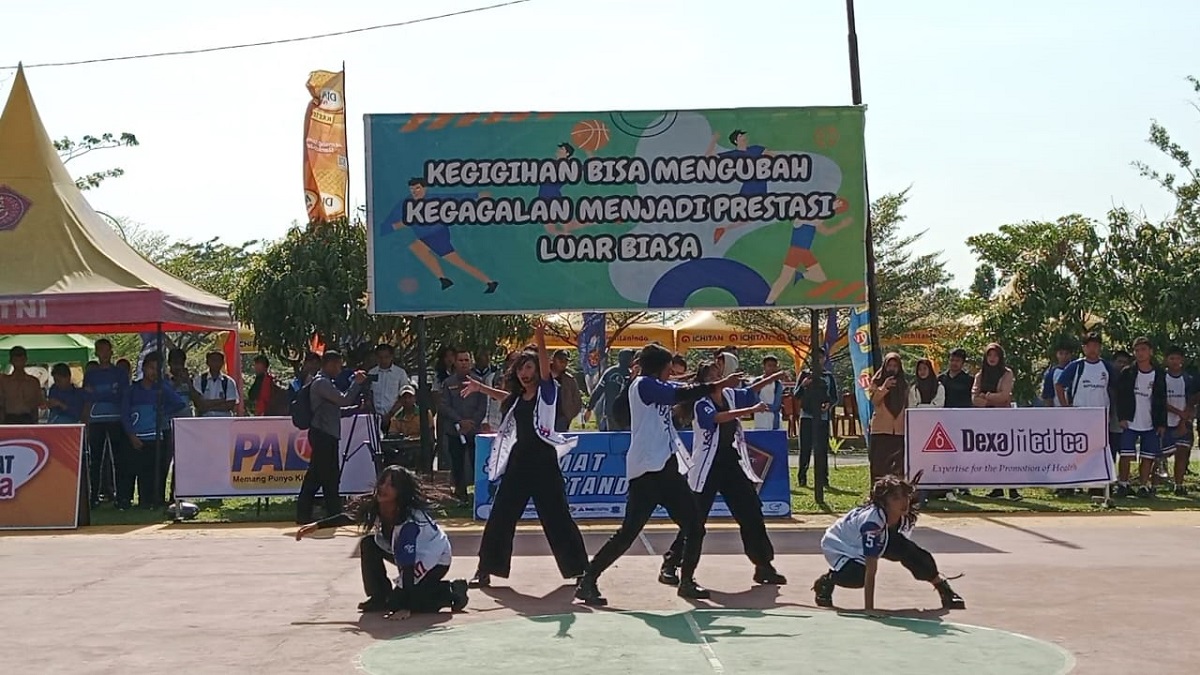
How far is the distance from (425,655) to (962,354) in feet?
36.8

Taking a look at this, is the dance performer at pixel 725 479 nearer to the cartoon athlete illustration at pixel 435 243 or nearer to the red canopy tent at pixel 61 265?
the cartoon athlete illustration at pixel 435 243

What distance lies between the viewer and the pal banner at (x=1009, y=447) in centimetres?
1741

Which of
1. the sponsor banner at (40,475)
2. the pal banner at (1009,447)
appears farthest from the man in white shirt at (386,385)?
the pal banner at (1009,447)

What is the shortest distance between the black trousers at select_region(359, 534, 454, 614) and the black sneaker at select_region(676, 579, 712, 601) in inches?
67.9

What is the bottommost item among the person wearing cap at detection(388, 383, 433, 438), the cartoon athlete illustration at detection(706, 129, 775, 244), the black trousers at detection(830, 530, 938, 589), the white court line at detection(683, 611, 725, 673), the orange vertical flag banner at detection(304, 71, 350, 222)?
the white court line at detection(683, 611, 725, 673)

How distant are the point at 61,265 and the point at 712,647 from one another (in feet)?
40.2

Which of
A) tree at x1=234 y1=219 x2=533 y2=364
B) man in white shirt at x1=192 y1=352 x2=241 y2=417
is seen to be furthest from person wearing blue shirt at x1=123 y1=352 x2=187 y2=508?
tree at x1=234 y1=219 x2=533 y2=364

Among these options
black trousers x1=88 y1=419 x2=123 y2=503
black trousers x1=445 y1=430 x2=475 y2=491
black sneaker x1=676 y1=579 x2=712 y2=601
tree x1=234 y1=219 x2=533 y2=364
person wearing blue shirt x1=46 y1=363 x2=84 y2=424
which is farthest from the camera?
tree x1=234 y1=219 x2=533 y2=364

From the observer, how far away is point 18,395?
1838 cm

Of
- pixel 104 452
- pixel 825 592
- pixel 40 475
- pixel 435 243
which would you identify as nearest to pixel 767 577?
pixel 825 592

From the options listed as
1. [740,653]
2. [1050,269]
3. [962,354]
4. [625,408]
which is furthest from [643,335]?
[740,653]

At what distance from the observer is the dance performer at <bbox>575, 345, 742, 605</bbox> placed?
1076cm

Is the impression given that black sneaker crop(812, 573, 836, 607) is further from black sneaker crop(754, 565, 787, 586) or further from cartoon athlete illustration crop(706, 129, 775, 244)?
cartoon athlete illustration crop(706, 129, 775, 244)

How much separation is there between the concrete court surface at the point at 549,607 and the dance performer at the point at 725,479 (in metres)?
0.21
